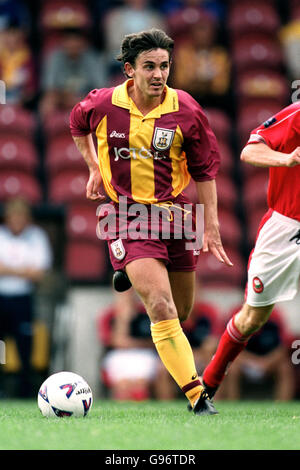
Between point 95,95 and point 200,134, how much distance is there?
2.32ft

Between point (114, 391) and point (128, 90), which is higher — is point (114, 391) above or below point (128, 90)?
below

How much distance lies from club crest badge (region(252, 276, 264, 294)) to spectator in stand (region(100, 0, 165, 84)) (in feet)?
21.2

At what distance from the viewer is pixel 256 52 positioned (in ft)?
40.2

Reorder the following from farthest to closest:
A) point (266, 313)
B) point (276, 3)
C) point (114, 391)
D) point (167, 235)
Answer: point (276, 3) < point (114, 391) < point (266, 313) < point (167, 235)

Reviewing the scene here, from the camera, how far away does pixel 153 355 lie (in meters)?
8.84

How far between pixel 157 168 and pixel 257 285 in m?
0.99

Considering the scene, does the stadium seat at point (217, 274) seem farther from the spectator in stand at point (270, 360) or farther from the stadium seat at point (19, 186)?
the stadium seat at point (19, 186)

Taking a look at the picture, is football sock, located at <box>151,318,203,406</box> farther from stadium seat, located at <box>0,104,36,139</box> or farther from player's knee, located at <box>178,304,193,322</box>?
stadium seat, located at <box>0,104,36,139</box>

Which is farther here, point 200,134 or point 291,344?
point 291,344

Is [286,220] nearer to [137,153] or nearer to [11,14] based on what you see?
[137,153]

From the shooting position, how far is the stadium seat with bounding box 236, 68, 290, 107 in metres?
11.7

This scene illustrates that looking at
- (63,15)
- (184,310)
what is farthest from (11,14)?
(184,310)

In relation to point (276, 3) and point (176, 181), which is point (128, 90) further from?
point (276, 3)
